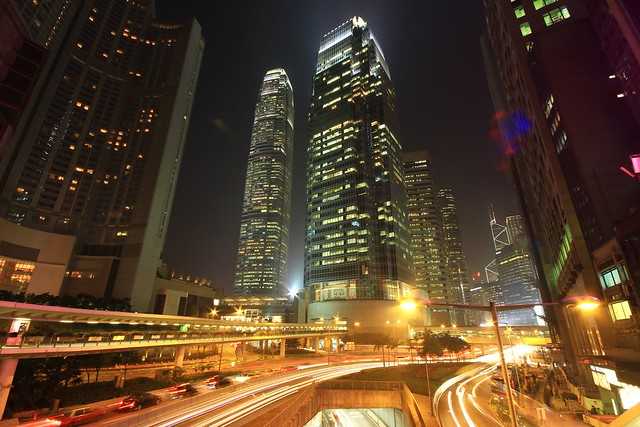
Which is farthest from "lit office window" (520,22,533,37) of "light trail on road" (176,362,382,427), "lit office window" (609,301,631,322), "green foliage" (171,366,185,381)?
"green foliage" (171,366,185,381)

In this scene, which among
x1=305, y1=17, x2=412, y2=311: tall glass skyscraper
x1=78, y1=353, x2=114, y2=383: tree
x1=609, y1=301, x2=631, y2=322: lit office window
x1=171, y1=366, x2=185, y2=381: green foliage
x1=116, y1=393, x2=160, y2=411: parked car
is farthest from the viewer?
x1=305, y1=17, x2=412, y2=311: tall glass skyscraper

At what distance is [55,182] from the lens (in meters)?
94.3

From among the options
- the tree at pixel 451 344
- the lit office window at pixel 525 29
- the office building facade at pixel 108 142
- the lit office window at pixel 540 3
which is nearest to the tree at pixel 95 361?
the office building facade at pixel 108 142

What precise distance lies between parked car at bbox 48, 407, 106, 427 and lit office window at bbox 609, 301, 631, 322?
47327 millimetres

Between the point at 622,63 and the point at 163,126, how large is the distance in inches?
4572

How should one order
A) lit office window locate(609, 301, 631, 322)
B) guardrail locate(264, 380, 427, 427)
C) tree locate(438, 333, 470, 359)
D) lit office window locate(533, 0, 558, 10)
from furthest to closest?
tree locate(438, 333, 470, 359)
lit office window locate(533, 0, 558, 10)
lit office window locate(609, 301, 631, 322)
guardrail locate(264, 380, 427, 427)

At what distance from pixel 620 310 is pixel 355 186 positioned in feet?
353

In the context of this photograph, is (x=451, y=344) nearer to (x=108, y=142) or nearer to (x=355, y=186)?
(x=355, y=186)

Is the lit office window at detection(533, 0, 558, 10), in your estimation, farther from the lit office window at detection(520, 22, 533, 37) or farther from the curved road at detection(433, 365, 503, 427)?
the curved road at detection(433, 365, 503, 427)

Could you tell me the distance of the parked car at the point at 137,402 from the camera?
1033 inches

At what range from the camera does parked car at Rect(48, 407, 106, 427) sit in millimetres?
22062

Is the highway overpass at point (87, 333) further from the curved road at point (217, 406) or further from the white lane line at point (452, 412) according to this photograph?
the white lane line at point (452, 412)

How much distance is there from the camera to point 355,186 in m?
132

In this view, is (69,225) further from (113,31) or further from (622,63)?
(622,63)
